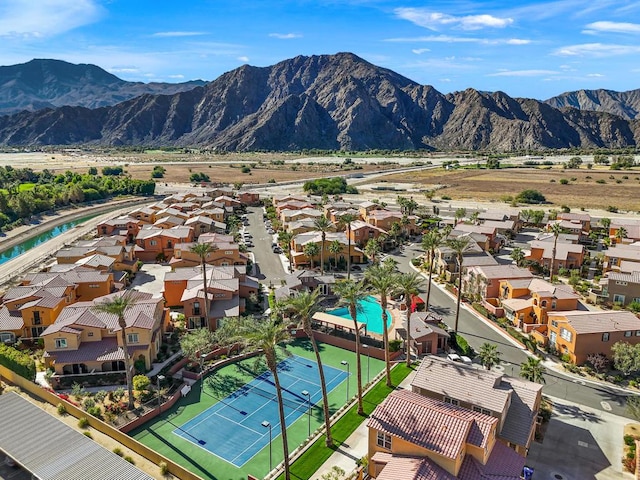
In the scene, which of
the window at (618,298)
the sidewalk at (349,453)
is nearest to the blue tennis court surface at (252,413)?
the sidewalk at (349,453)

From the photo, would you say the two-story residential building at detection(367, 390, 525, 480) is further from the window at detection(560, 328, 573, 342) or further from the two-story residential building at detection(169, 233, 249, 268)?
the two-story residential building at detection(169, 233, 249, 268)

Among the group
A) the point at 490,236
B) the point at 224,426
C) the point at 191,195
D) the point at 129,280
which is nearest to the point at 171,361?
the point at 224,426

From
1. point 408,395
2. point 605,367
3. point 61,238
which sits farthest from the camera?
point 61,238

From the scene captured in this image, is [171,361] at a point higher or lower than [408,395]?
lower

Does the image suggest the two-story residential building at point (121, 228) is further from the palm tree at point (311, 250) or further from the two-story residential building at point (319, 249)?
the palm tree at point (311, 250)

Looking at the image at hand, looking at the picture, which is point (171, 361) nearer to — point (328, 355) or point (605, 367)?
point (328, 355)

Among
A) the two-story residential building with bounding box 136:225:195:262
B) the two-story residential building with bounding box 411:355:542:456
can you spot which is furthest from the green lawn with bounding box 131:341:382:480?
the two-story residential building with bounding box 136:225:195:262

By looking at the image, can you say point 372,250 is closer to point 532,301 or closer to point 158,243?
point 532,301
